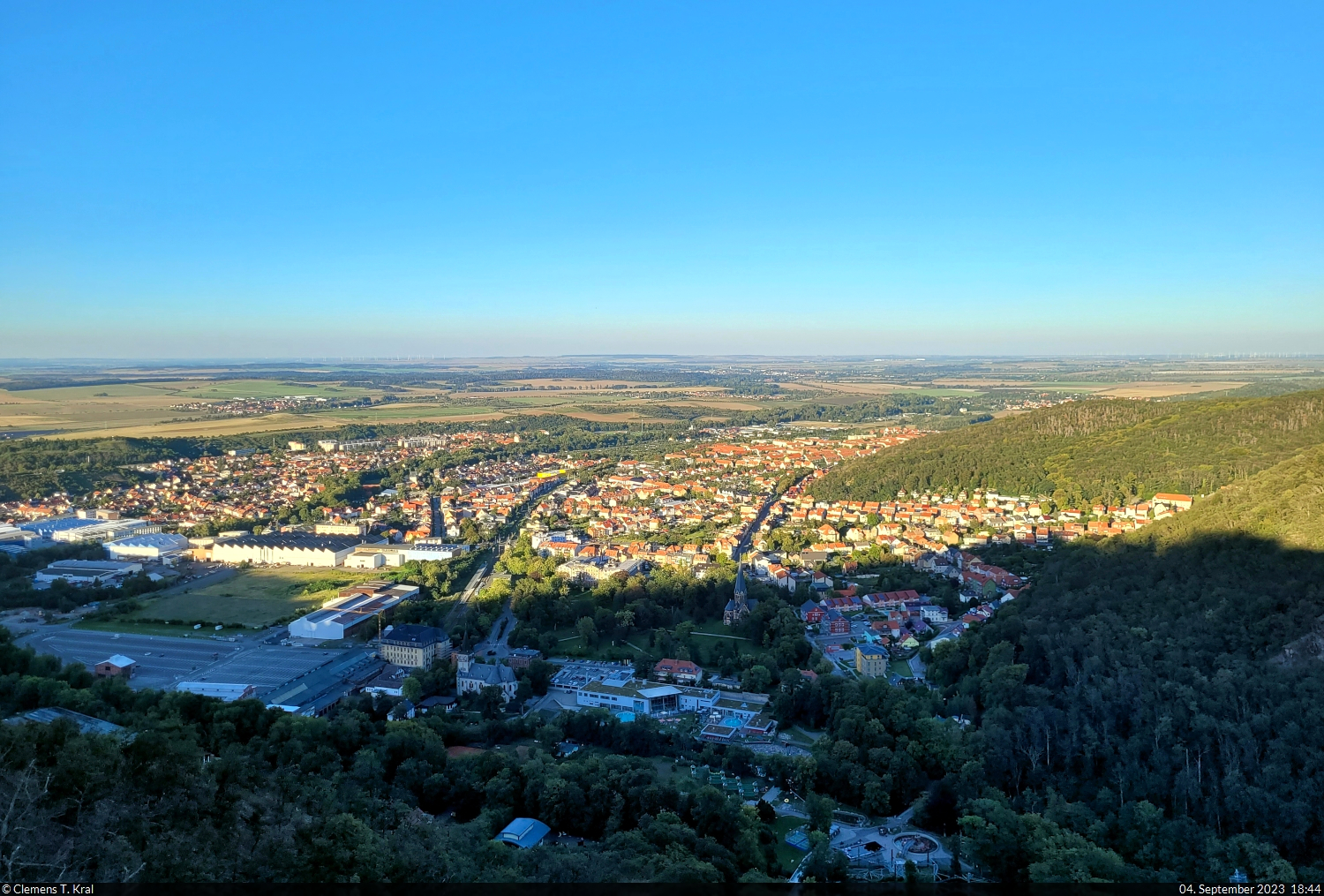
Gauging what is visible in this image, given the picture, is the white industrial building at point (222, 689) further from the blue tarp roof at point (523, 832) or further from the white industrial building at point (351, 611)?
the blue tarp roof at point (523, 832)

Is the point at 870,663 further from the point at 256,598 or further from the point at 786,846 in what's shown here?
the point at 256,598

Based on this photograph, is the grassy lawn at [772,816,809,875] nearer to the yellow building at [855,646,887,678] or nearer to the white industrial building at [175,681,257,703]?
the yellow building at [855,646,887,678]

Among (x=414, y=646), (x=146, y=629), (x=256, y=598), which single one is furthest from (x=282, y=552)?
(x=414, y=646)

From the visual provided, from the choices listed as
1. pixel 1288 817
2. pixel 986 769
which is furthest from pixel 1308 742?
pixel 986 769

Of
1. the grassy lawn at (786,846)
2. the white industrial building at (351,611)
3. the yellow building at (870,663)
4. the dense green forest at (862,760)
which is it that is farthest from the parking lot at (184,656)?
the yellow building at (870,663)

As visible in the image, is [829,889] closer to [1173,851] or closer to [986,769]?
[1173,851]
